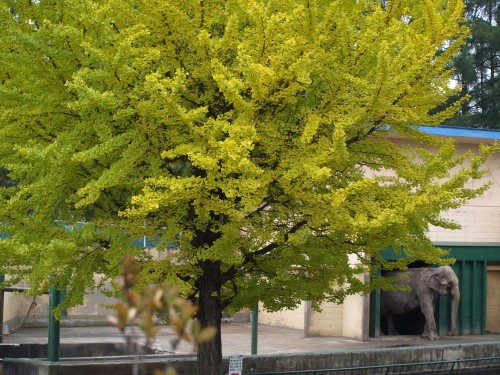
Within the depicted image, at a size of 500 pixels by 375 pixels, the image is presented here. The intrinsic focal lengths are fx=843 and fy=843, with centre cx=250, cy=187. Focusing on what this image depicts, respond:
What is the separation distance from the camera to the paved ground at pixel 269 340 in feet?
61.0

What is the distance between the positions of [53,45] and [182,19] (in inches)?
60.4

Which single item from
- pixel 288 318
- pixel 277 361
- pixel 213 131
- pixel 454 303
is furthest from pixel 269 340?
pixel 213 131

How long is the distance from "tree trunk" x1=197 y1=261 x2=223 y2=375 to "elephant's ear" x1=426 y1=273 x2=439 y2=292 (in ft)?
33.7

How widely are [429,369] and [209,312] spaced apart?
7.07 meters

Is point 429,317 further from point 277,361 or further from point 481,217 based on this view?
point 277,361

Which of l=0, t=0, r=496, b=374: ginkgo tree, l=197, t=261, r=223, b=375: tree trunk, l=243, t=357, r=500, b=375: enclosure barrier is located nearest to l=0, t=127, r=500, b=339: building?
l=243, t=357, r=500, b=375: enclosure barrier

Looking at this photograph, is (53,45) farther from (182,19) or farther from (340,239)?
(340,239)

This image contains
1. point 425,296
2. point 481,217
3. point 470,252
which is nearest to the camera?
point 425,296

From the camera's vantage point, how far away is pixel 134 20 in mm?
10180

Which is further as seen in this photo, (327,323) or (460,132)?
(460,132)

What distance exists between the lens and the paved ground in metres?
18.6

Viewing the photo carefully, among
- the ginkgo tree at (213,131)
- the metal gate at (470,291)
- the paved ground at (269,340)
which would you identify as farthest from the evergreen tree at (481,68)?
the ginkgo tree at (213,131)

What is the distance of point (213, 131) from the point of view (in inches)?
371

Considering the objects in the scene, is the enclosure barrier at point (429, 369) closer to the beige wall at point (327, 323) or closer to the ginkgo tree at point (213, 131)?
the ginkgo tree at point (213, 131)
